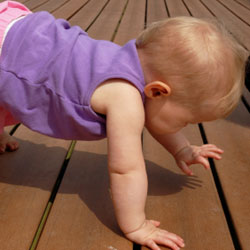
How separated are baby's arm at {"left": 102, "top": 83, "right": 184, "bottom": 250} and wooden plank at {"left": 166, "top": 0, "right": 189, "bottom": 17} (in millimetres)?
2671

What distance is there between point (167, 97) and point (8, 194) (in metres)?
0.58

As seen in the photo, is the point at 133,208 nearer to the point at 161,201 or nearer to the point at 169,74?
the point at 161,201

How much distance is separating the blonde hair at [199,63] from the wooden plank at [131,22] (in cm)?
163

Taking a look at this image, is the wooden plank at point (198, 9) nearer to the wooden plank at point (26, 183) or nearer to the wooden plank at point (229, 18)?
the wooden plank at point (229, 18)

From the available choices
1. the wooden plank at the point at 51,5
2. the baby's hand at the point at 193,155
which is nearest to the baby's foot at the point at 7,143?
the baby's hand at the point at 193,155

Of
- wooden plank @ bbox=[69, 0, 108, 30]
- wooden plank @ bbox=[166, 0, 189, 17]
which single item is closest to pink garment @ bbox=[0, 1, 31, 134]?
wooden plank @ bbox=[69, 0, 108, 30]

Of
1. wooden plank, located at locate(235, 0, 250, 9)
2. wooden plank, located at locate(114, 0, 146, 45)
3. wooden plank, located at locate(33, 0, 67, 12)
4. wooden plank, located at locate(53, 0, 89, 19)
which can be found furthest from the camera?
wooden plank, located at locate(235, 0, 250, 9)

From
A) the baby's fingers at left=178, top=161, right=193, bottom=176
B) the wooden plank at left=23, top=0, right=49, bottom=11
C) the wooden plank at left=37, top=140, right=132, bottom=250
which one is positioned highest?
the baby's fingers at left=178, top=161, right=193, bottom=176

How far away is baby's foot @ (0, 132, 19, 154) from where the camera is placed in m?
1.44

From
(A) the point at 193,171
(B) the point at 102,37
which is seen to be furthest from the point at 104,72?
(B) the point at 102,37

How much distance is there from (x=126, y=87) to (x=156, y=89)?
0.08 m

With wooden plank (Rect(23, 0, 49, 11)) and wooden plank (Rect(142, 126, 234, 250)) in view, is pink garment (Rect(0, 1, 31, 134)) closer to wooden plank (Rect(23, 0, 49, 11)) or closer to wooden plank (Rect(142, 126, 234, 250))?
wooden plank (Rect(142, 126, 234, 250))

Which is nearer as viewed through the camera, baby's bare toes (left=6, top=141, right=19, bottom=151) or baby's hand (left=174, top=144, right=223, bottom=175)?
baby's hand (left=174, top=144, right=223, bottom=175)

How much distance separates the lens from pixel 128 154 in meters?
0.97
